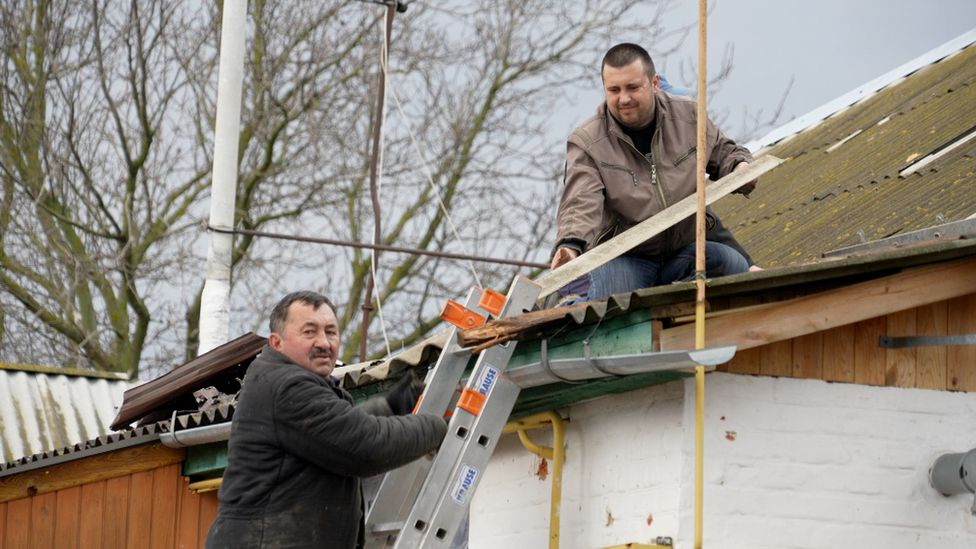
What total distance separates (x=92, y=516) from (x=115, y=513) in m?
0.15

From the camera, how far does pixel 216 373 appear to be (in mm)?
9156

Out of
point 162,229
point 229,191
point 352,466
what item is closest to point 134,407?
point 229,191

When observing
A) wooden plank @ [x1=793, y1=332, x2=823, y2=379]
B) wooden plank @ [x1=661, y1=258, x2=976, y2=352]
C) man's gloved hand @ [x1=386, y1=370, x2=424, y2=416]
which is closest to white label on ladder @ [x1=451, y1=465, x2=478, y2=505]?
man's gloved hand @ [x1=386, y1=370, x2=424, y2=416]

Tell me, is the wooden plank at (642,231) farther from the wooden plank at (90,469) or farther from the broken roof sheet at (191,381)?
the wooden plank at (90,469)

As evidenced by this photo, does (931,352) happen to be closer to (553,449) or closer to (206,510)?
(553,449)

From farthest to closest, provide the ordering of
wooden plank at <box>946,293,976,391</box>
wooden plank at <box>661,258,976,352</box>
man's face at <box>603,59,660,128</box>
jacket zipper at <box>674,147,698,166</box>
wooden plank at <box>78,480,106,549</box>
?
1. wooden plank at <box>78,480,106,549</box>
2. jacket zipper at <box>674,147,698,166</box>
3. man's face at <box>603,59,660,128</box>
4. wooden plank at <box>946,293,976,391</box>
5. wooden plank at <box>661,258,976,352</box>

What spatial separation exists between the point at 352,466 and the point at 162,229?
52.5 feet

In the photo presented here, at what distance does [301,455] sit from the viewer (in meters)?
5.64

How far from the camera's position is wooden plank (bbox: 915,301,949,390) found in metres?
6.15

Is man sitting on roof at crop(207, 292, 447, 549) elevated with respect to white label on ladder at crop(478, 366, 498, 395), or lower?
lower

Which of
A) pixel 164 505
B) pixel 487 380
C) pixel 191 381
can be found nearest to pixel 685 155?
pixel 487 380

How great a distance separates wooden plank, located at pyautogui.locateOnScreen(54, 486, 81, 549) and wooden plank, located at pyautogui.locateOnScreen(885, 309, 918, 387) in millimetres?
5119

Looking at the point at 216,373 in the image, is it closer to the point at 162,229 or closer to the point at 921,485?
the point at 921,485

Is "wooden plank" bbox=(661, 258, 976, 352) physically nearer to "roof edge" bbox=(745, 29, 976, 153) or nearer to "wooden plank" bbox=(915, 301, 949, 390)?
"wooden plank" bbox=(915, 301, 949, 390)
